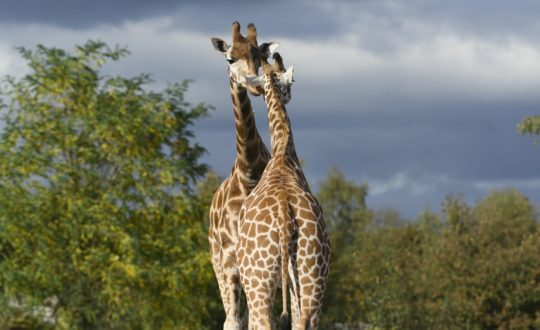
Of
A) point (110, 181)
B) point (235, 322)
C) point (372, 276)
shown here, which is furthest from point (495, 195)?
point (235, 322)

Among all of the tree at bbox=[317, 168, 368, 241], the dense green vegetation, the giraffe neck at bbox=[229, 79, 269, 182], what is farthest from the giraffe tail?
the tree at bbox=[317, 168, 368, 241]

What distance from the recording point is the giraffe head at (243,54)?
11.3m

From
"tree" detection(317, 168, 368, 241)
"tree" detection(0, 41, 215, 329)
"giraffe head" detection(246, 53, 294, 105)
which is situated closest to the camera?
"giraffe head" detection(246, 53, 294, 105)

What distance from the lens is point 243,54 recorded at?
37.1ft

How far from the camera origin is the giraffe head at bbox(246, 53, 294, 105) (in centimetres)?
1105

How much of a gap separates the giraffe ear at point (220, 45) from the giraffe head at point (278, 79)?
0.59 meters

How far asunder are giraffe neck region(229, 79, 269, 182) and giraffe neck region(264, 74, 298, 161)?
0.59m

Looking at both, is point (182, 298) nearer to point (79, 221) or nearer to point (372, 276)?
point (79, 221)

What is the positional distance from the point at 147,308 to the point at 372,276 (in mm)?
13963

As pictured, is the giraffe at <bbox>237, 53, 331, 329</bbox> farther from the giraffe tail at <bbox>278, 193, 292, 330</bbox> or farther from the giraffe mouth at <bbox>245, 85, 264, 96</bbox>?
the giraffe mouth at <bbox>245, 85, 264, 96</bbox>

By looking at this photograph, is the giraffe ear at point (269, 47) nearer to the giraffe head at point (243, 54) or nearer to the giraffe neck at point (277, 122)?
the giraffe head at point (243, 54)

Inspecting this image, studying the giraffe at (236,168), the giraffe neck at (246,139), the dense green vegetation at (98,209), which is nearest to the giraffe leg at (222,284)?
the giraffe at (236,168)

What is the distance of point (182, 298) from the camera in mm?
31047

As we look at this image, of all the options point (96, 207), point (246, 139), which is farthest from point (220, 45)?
point (96, 207)
